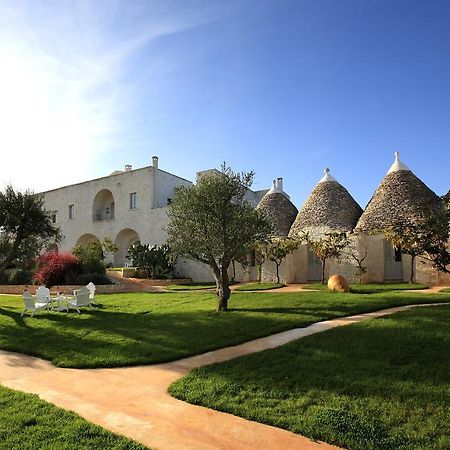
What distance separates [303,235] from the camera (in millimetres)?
25906

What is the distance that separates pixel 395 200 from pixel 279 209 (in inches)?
312

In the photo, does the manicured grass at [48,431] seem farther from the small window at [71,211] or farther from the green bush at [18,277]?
the small window at [71,211]

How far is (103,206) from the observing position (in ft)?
138

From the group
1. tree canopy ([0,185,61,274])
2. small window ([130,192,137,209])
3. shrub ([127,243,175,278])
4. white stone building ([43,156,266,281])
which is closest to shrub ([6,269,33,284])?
shrub ([127,243,175,278])

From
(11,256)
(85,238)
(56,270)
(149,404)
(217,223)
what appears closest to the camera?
(149,404)

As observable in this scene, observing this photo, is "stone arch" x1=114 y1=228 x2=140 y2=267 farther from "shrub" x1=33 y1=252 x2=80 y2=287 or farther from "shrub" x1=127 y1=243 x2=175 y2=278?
"shrub" x1=33 y1=252 x2=80 y2=287

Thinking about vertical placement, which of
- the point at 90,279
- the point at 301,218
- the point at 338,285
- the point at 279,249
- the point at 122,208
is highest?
the point at 122,208

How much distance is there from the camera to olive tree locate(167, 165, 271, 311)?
40.8 ft

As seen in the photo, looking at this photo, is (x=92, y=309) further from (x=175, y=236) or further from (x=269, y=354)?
(x=269, y=354)

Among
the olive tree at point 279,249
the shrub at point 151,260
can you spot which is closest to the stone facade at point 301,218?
the olive tree at point 279,249

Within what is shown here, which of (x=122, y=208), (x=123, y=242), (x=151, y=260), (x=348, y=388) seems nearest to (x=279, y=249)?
(x=151, y=260)

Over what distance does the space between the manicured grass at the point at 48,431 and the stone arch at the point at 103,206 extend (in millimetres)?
37164

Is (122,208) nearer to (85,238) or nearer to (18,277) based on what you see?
(85,238)

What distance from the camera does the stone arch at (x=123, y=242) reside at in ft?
126
